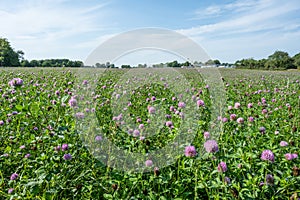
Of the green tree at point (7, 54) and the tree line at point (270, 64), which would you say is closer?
the tree line at point (270, 64)

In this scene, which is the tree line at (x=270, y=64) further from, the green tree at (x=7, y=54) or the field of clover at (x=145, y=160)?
the green tree at (x=7, y=54)

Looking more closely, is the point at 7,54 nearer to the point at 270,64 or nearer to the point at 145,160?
the point at 270,64

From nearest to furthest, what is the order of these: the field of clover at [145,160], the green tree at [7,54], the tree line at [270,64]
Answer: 1. the field of clover at [145,160]
2. the tree line at [270,64]
3. the green tree at [7,54]

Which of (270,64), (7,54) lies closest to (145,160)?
(270,64)

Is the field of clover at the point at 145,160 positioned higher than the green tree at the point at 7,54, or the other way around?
the green tree at the point at 7,54

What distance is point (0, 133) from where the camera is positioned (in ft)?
8.52

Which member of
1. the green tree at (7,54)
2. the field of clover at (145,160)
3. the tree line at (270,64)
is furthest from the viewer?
the green tree at (7,54)

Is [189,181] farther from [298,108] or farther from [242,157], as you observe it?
[298,108]

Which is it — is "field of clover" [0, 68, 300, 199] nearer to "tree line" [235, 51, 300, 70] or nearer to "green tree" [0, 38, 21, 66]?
"tree line" [235, 51, 300, 70]

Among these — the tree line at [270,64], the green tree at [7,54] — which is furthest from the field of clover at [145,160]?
the green tree at [7,54]

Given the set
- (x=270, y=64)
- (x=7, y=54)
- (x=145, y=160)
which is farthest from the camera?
(x=7, y=54)

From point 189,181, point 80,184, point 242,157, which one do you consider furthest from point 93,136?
point 242,157

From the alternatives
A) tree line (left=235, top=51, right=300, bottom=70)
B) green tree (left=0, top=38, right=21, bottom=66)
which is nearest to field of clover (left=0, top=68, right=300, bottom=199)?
tree line (left=235, top=51, right=300, bottom=70)

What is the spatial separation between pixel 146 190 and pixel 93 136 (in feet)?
2.47
